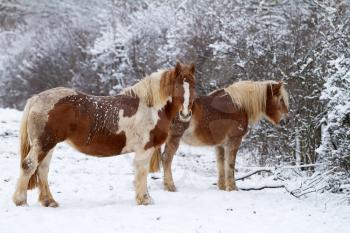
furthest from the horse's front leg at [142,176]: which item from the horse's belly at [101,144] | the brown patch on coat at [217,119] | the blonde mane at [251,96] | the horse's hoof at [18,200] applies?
the blonde mane at [251,96]

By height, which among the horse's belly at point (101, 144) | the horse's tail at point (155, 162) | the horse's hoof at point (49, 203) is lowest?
the horse's hoof at point (49, 203)

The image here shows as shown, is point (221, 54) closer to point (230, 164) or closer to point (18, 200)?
point (230, 164)

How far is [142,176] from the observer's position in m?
7.46

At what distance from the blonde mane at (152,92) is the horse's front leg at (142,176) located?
68cm

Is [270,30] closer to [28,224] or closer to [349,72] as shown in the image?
[349,72]

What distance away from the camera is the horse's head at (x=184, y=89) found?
7.33 m

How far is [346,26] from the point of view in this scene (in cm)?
1073

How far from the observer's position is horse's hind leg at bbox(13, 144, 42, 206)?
6.96 m

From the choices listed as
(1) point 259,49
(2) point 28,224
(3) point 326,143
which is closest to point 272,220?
(3) point 326,143

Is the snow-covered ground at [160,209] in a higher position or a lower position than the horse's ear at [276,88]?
lower

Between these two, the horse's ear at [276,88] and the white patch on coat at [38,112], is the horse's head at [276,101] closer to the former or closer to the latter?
the horse's ear at [276,88]

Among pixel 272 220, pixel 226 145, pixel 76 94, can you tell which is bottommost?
pixel 272 220

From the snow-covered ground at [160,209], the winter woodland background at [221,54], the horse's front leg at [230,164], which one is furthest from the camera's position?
the winter woodland background at [221,54]

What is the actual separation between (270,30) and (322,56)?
4.04m
